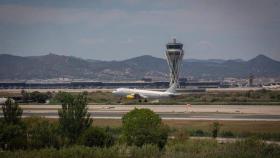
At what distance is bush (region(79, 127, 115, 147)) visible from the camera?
163ft

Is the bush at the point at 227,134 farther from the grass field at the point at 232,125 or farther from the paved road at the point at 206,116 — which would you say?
the paved road at the point at 206,116

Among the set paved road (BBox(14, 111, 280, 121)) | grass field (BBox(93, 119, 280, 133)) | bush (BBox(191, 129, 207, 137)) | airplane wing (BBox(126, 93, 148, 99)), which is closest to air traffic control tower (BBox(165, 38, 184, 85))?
airplane wing (BBox(126, 93, 148, 99))

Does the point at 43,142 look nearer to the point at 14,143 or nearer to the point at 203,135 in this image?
the point at 14,143

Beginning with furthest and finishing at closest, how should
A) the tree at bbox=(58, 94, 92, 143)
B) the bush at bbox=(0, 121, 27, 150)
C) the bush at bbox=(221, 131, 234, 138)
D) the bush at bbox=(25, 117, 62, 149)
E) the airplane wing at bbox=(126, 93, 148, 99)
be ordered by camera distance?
the airplane wing at bbox=(126, 93, 148, 99)
the bush at bbox=(221, 131, 234, 138)
the tree at bbox=(58, 94, 92, 143)
the bush at bbox=(25, 117, 62, 149)
the bush at bbox=(0, 121, 27, 150)

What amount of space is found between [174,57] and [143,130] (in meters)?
145

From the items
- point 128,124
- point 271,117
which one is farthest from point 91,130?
point 271,117

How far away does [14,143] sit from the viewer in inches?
1982

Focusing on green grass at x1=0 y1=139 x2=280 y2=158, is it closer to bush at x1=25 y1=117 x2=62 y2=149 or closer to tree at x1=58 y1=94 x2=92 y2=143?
bush at x1=25 y1=117 x2=62 y2=149

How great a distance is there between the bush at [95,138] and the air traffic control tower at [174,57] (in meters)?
140

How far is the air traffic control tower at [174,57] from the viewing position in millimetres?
192812

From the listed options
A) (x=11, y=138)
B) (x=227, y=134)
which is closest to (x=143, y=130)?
(x=11, y=138)

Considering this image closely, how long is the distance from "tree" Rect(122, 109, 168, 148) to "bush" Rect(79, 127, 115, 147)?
83.0 inches

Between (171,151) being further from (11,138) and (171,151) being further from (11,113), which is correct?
(11,113)

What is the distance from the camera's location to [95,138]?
49.9m
